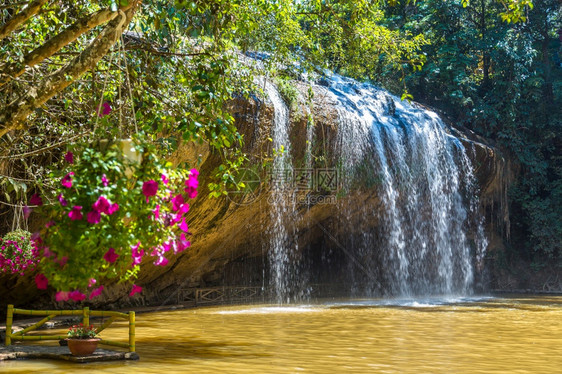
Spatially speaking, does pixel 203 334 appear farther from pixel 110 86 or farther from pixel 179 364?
pixel 110 86

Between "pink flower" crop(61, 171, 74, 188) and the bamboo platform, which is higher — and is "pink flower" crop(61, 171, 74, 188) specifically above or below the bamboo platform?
above

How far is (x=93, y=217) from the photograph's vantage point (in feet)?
10.7

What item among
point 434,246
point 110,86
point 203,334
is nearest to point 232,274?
point 434,246

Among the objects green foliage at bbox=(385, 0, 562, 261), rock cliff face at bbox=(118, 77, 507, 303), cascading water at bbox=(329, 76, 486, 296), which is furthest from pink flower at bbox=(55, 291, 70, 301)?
green foliage at bbox=(385, 0, 562, 261)

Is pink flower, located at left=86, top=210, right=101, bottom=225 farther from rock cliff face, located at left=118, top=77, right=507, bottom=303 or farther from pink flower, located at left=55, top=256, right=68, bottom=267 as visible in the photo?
rock cliff face, located at left=118, top=77, right=507, bottom=303

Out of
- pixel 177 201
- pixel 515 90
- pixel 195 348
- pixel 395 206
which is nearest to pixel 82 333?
pixel 195 348

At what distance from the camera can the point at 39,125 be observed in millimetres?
9555

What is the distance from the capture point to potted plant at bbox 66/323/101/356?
7.04 metres

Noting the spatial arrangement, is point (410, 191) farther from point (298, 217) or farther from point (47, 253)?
point (47, 253)

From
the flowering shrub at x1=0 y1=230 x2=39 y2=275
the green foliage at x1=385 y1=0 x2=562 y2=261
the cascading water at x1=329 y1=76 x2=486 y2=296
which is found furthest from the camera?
the green foliage at x1=385 y1=0 x2=562 y2=261

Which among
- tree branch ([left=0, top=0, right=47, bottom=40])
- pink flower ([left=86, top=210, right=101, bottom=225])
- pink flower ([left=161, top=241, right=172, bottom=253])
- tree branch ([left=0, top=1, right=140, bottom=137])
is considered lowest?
pink flower ([left=161, top=241, right=172, bottom=253])

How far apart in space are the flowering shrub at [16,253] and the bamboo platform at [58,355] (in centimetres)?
163

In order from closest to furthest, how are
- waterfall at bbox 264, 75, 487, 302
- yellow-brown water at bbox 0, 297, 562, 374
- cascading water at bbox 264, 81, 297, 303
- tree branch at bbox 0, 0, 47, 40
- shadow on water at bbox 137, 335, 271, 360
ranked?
1. tree branch at bbox 0, 0, 47, 40
2. yellow-brown water at bbox 0, 297, 562, 374
3. shadow on water at bbox 137, 335, 271, 360
4. cascading water at bbox 264, 81, 297, 303
5. waterfall at bbox 264, 75, 487, 302

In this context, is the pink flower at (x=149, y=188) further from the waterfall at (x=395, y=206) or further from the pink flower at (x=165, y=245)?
the waterfall at (x=395, y=206)
